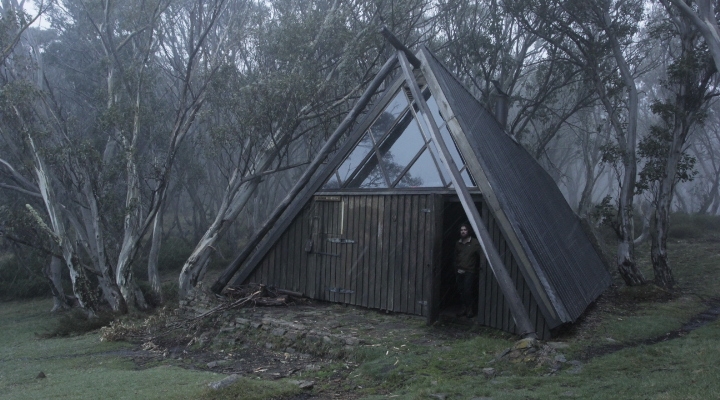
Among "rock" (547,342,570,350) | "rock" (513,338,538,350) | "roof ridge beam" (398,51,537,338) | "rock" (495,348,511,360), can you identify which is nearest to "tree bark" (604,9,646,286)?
"roof ridge beam" (398,51,537,338)

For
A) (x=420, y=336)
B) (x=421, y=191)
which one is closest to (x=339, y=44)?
(x=421, y=191)

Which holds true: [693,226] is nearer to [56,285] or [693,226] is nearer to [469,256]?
[469,256]

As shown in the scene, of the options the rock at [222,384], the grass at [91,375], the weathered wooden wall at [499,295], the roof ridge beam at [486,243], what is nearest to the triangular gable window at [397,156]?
the roof ridge beam at [486,243]

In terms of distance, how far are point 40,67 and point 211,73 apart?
18.1 ft

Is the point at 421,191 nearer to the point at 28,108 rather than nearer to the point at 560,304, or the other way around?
the point at 560,304

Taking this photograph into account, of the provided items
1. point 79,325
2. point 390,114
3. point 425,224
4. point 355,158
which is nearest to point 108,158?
point 79,325

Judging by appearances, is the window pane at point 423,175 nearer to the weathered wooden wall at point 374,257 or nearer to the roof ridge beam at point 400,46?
the weathered wooden wall at point 374,257

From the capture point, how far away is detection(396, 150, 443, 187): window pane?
1040 centimetres

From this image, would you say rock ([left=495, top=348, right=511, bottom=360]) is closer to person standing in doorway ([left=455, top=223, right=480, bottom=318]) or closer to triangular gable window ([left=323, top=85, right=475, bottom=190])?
person standing in doorway ([left=455, top=223, right=480, bottom=318])

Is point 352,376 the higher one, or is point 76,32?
point 76,32

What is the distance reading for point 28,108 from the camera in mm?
15453

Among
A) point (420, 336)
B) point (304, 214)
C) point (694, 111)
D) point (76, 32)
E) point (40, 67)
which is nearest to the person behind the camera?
point (420, 336)

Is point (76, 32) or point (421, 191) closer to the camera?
point (421, 191)

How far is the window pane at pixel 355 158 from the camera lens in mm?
11375
